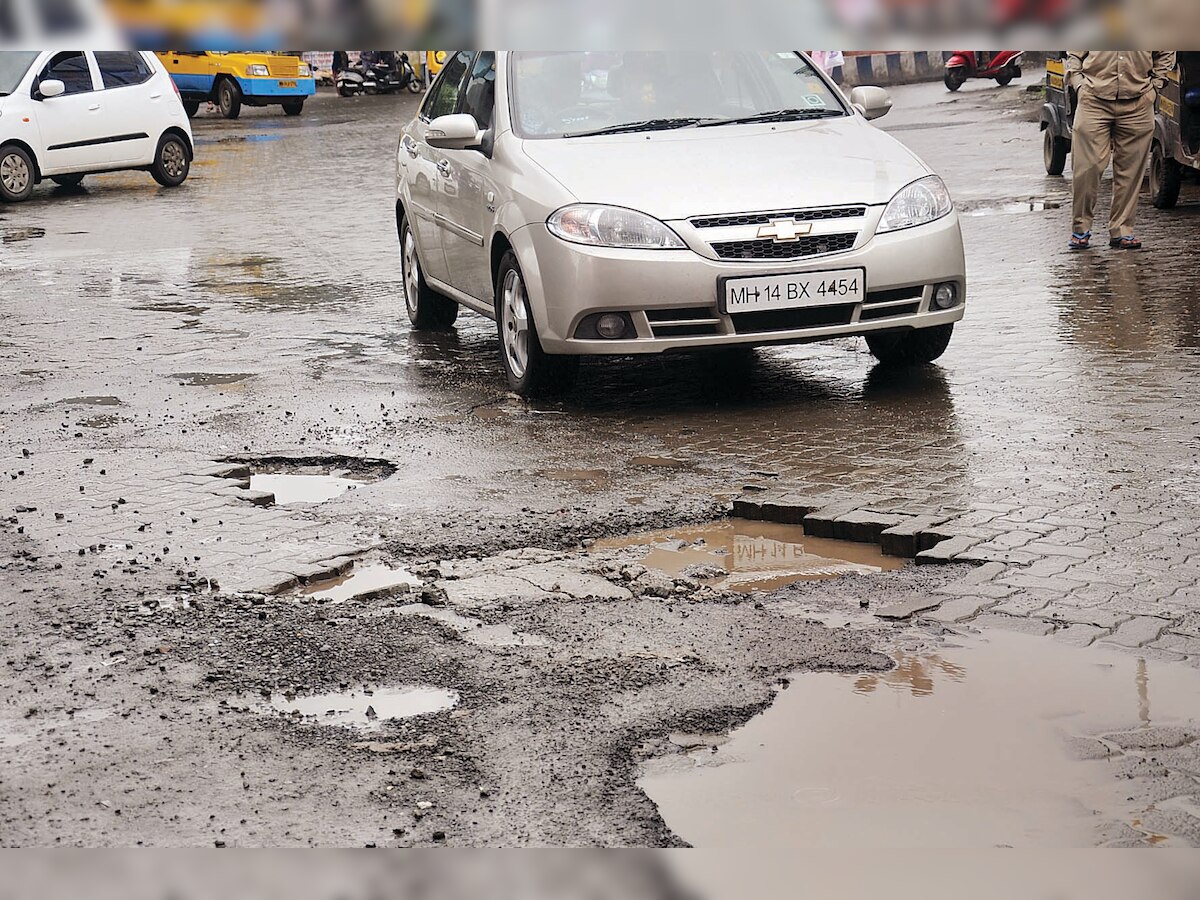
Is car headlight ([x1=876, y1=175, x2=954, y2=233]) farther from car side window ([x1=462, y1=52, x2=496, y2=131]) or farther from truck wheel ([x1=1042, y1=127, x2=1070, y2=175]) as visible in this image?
truck wheel ([x1=1042, y1=127, x2=1070, y2=175])

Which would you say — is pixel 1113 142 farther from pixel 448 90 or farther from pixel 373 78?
pixel 373 78

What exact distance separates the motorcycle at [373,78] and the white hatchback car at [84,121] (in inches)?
956

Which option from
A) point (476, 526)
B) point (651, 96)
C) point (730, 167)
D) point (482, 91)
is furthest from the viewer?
Answer: point (482, 91)

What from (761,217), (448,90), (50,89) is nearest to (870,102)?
(761,217)

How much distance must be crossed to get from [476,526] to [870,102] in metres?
3.93

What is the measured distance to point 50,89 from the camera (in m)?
19.3

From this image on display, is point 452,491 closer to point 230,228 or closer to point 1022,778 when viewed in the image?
point 1022,778

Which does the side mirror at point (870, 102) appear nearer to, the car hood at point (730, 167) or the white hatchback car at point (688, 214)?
the white hatchback car at point (688, 214)

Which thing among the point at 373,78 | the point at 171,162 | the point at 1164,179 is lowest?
the point at 373,78

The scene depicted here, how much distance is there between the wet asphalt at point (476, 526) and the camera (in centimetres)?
335

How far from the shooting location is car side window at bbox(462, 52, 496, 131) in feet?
26.7

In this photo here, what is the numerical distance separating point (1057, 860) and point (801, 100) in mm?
5820

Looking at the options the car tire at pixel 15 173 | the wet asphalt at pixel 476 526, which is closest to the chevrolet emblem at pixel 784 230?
the wet asphalt at pixel 476 526

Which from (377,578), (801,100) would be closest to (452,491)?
(377,578)
